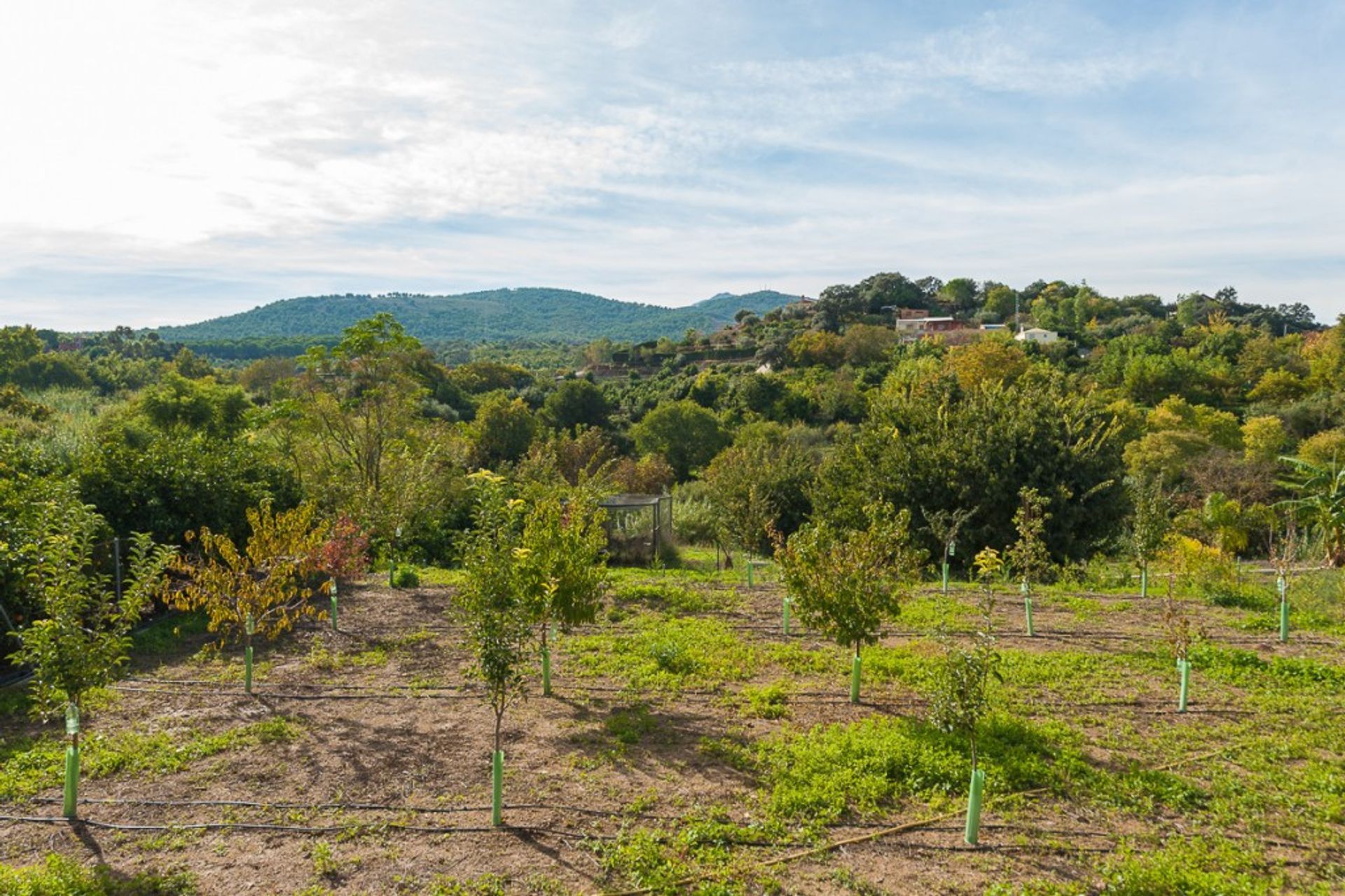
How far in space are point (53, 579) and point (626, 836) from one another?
16.2 ft

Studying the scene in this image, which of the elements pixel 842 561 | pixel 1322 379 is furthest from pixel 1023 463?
pixel 1322 379

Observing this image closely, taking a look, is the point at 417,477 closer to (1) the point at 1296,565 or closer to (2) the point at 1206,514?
(1) the point at 1296,565

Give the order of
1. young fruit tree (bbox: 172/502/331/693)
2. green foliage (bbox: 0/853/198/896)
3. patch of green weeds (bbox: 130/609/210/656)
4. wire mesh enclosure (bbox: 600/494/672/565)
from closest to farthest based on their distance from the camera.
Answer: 1. green foliage (bbox: 0/853/198/896)
2. young fruit tree (bbox: 172/502/331/693)
3. patch of green weeds (bbox: 130/609/210/656)
4. wire mesh enclosure (bbox: 600/494/672/565)

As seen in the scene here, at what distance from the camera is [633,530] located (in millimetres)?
17766

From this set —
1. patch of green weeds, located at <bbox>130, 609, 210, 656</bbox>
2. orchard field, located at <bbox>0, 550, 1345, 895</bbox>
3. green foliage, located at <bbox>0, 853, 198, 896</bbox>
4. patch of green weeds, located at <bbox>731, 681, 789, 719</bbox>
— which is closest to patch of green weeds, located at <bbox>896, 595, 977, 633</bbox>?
orchard field, located at <bbox>0, 550, 1345, 895</bbox>

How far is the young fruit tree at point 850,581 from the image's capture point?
7664 mm

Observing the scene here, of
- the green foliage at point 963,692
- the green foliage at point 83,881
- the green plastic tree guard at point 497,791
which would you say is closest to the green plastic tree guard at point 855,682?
the green foliage at point 963,692

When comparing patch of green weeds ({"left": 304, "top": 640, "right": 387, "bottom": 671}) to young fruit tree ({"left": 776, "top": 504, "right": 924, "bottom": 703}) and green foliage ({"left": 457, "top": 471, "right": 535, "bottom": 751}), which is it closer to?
green foliage ({"left": 457, "top": 471, "right": 535, "bottom": 751})

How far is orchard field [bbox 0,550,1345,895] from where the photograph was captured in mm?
5000

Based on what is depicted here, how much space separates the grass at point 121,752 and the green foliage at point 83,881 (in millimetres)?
1259

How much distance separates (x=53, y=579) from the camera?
603cm

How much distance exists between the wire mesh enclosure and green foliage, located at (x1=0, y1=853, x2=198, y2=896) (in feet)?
39.8

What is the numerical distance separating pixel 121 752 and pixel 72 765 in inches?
50.7

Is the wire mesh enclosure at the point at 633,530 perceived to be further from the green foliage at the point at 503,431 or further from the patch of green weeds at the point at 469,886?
the green foliage at the point at 503,431
